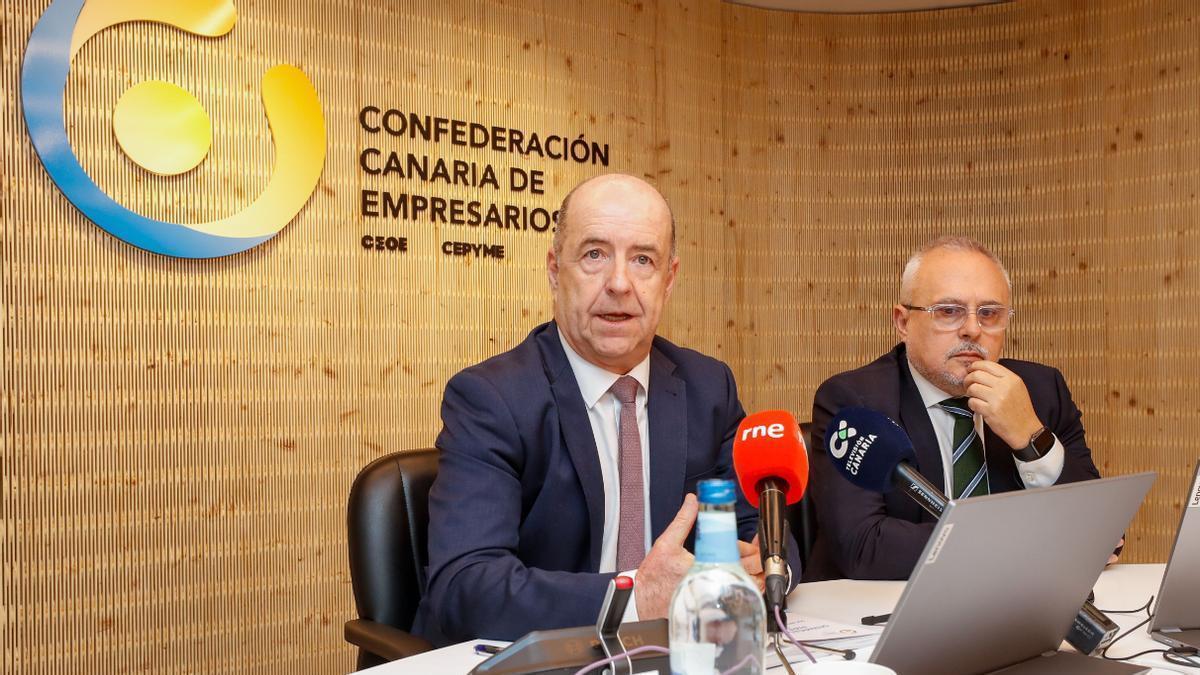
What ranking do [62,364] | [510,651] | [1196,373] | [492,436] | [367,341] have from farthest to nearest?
[1196,373] → [367,341] → [62,364] → [492,436] → [510,651]

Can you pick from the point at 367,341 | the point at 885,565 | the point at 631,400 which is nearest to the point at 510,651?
the point at 631,400

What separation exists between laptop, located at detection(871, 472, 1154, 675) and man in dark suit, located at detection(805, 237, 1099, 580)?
847mm

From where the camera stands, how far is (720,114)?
516 centimetres

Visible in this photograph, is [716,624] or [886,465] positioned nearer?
[716,624]

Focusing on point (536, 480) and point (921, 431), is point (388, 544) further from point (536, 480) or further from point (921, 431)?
point (921, 431)

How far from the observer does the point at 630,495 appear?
2205 mm

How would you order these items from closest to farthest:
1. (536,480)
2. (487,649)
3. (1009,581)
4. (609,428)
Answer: (1009,581) < (487,649) < (536,480) < (609,428)

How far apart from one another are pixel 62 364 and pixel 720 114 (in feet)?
10.4

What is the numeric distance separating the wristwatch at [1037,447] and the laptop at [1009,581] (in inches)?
39.5

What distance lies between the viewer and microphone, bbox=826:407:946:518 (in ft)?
5.69

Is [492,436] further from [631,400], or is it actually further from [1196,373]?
[1196,373]

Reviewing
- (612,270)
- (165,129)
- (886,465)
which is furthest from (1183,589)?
(165,129)

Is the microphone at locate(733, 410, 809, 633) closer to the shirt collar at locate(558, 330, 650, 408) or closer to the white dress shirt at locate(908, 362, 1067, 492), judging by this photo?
the shirt collar at locate(558, 330, 650, 408)

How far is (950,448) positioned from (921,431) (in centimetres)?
11
